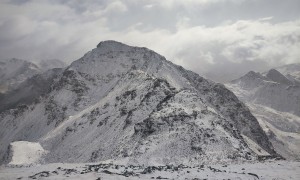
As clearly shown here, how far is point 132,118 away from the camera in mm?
93688

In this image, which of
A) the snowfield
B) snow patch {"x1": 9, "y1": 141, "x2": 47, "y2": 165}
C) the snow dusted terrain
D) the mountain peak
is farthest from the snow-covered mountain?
the snowfield

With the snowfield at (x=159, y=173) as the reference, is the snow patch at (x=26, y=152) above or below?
below

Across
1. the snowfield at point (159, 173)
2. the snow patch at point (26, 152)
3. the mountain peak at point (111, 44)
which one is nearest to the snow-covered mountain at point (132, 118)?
the mountain peak at point (111, 44)

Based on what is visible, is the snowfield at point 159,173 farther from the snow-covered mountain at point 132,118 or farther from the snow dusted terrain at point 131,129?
the snow-covered mountain at point 132,118

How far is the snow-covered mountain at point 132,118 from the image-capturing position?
68938mm

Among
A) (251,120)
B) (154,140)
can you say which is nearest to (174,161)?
(154,140)

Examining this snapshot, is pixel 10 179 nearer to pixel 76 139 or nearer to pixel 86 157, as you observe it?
pixel 86 157

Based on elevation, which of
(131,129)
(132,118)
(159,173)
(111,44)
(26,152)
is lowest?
(26,152)

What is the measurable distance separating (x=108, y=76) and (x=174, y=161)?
95.5 meters

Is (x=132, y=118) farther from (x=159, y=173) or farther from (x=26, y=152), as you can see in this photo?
(x=159, y=173)

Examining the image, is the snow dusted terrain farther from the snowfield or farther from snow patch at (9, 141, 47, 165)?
snow patch at (9, 141, 47, 165)

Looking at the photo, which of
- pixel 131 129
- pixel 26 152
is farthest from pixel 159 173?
pixel 26 152

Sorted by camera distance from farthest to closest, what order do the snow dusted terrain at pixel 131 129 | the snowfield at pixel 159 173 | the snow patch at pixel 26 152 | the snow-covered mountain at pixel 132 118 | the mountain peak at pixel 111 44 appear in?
the mountain peak at pixel 111 44 < the snow patch at pixel 26 152 < the snow-covered mountain at pixel 132 118 < the snow dusted terrain at pixel 131 129 < the snowfield at pixel 159 173

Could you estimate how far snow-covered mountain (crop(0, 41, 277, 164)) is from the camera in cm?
6894
